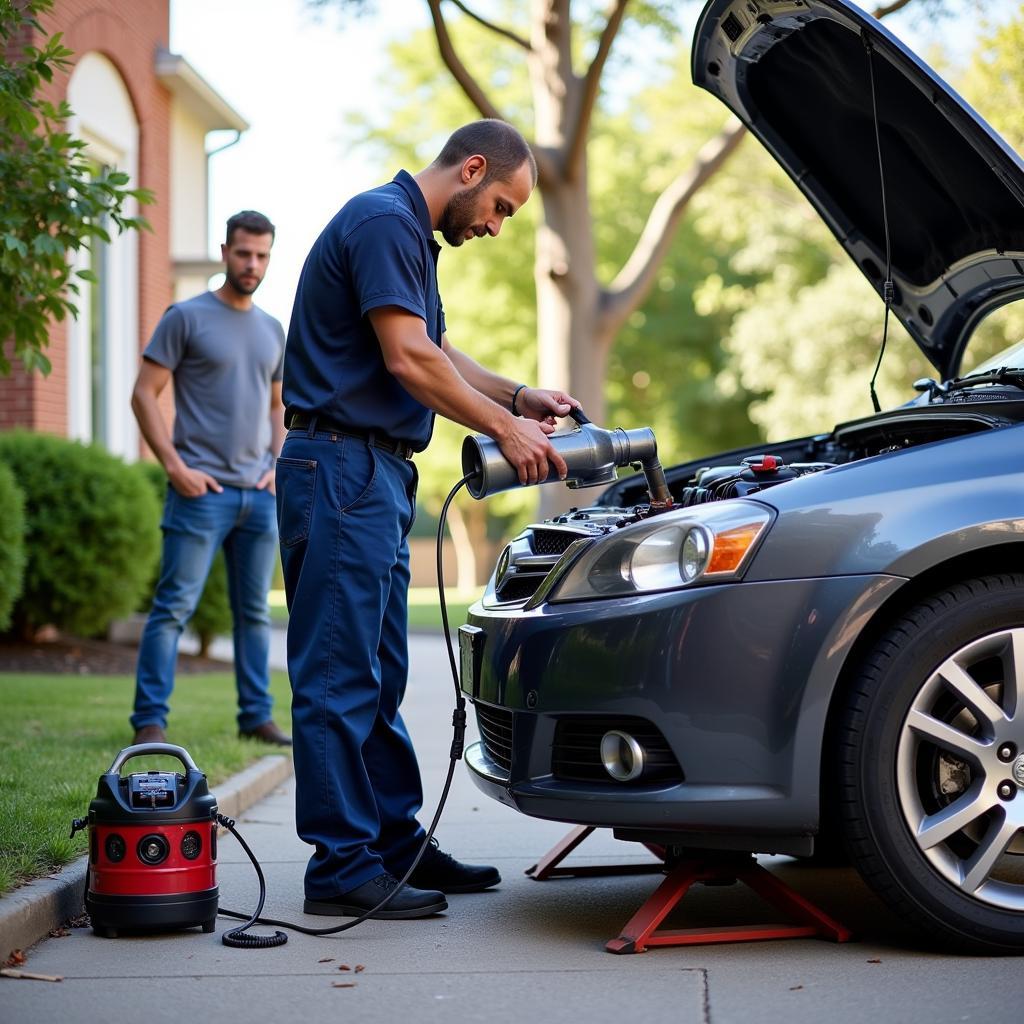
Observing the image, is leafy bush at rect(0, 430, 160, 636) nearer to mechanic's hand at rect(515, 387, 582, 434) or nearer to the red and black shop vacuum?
mechanic's hand at rect(515, 387, 582, 434)

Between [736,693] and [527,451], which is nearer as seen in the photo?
[736,693]

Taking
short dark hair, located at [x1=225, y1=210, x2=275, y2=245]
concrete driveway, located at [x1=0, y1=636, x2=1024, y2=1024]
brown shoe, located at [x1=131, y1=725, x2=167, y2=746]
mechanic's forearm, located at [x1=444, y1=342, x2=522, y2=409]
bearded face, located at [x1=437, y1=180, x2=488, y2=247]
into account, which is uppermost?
short dark hair, located at [x1=225, y1=210, x2=275, y2=245]

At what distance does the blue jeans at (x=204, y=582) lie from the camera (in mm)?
6055

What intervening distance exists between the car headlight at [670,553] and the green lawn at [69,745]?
1.63 m

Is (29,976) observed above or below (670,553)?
below

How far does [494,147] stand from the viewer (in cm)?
395

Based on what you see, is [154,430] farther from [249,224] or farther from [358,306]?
[358,306]

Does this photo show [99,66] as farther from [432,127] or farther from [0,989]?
[432,127]

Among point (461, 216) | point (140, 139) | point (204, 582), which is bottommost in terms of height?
point (204, 582)

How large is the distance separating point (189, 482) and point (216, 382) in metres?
0.51

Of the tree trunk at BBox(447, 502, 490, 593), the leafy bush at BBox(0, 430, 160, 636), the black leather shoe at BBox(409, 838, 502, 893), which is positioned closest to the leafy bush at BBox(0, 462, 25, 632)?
the leafy bush at BBox(0, 430, 160, 636)

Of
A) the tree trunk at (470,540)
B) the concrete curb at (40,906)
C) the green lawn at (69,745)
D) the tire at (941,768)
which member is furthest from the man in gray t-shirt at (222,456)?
the tree trunk at (470,540)

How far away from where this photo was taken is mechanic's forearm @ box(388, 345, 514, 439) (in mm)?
3791

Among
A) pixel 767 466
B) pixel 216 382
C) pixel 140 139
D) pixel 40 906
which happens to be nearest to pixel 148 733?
pixel 216 382
